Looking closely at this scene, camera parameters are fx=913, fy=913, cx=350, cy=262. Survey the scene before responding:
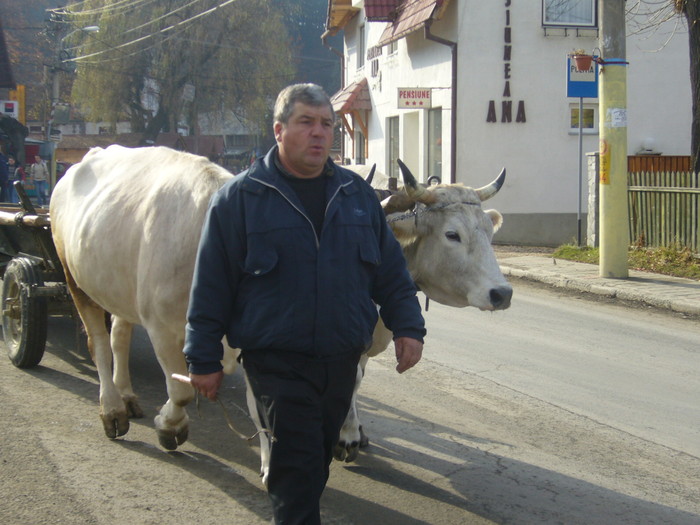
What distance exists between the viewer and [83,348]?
8.18 m

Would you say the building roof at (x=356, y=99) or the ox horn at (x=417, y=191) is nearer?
the ox horn at (x=417, y=191)

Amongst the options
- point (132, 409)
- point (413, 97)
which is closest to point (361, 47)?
point (413, 97)

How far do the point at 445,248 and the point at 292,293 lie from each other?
1697 mm

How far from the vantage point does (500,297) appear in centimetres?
459

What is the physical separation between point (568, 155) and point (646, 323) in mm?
10619

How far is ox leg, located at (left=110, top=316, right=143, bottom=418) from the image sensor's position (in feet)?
19.8

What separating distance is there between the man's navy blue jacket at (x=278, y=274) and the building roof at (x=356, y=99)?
969 inches

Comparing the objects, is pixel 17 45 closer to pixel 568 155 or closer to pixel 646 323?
pixel 568 155

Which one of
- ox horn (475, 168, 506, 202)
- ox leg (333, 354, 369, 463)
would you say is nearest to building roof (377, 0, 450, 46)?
ox horn (475, 168, 506, 202)

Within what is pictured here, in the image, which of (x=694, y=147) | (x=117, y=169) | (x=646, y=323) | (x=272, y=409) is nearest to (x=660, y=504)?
(x=272, y=409)

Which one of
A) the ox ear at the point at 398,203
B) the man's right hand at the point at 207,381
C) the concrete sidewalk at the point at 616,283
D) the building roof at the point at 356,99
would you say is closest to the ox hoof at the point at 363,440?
the ox ear at the point at 398,203

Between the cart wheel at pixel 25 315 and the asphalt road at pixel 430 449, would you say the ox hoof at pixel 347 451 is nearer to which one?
the asphalt road at pixel 430 449

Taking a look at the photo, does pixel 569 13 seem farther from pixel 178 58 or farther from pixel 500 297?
pixel 178 58

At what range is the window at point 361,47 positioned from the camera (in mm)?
29984
